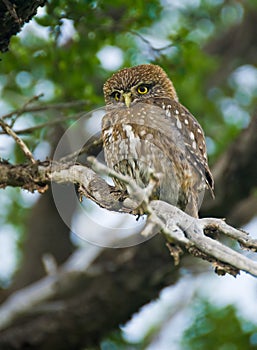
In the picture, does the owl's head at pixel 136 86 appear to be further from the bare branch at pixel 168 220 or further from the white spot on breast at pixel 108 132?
the bare branch at pixel 168 220

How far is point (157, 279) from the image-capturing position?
21.4 feet

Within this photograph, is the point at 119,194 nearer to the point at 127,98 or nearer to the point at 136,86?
the point at 127,98

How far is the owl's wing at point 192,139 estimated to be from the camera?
4.43 metres

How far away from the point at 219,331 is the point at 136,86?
2.90 m

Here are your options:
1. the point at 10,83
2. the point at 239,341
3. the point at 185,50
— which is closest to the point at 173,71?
the point at 185,50

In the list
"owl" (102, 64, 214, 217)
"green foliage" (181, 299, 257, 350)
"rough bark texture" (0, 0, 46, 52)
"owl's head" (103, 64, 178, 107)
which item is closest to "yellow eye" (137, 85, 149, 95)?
"owl's head" (103, 64, 178, 107)

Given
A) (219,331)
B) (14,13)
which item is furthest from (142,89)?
(219,331)

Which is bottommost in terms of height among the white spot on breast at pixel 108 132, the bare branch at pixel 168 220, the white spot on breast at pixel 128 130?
the bare branch at pixel 168 220

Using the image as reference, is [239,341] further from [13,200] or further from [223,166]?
[13,200]

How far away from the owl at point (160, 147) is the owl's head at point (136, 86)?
11 mm

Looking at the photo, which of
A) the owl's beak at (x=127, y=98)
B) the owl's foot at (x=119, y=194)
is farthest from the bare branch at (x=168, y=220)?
the owl's beak at (x=127, y=98)

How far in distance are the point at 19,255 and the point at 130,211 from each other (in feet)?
17.2

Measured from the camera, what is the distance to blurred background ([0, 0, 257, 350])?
18.2ft

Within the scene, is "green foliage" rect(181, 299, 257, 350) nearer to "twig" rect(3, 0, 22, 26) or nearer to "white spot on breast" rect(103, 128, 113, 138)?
"white spot on breast" rect(103, 128, 113, 138)
